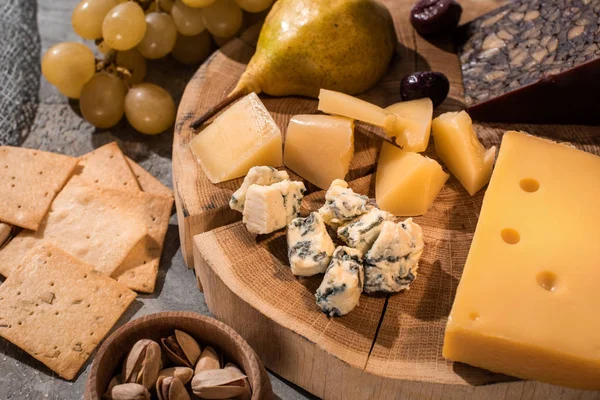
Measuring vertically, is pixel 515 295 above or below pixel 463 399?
above

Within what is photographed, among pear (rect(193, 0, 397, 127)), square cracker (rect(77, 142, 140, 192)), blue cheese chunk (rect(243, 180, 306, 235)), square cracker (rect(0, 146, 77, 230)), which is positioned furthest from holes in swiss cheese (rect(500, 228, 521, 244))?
square cracker (rect(0, 146, 77, 230))

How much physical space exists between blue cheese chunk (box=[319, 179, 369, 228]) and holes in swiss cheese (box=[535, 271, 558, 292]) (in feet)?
1.37

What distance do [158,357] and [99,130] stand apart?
3.73 feet

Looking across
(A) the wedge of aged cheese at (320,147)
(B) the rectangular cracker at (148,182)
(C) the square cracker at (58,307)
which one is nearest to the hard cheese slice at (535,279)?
(A) the wedge of aged cheese at (320,147)

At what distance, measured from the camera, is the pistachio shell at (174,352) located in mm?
1553

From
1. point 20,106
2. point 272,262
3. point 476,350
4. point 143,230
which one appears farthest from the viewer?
point 20,106

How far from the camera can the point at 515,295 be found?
4.80 ft

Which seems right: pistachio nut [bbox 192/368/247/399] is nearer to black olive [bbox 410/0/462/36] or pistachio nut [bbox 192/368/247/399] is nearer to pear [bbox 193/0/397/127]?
pear [bbox 193/0/397/127]

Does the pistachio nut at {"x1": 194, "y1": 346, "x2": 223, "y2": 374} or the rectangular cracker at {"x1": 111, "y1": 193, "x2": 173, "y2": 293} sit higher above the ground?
the pistachio nut at {"x1": 194, "y1": 346, "x2": 223, "y2": 374}

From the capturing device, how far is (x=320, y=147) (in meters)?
1.85

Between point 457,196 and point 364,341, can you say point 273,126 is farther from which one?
point 364,341

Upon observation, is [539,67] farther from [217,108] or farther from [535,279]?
[217,108]

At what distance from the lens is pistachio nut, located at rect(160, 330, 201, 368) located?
1.56 m

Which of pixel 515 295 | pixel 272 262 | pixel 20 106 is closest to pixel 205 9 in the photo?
pixel 20 106
